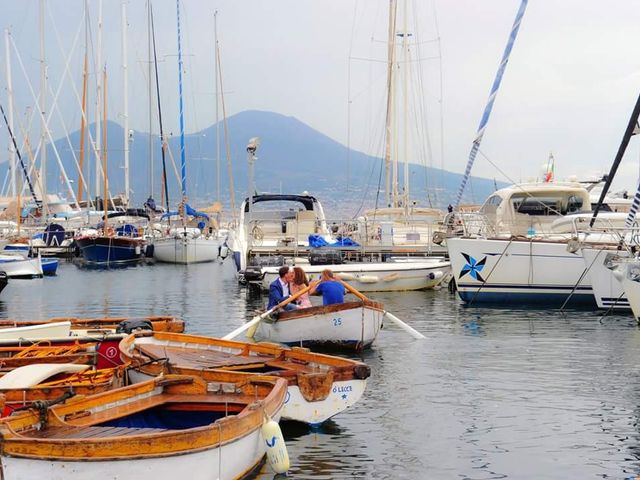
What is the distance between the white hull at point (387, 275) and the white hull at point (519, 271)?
358 cm

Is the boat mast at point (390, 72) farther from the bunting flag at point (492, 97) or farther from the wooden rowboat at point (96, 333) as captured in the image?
the wooden rowboat at point (96, 333)

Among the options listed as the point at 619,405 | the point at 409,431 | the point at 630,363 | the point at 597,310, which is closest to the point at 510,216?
the point at 597,310

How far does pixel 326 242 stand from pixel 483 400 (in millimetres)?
20548

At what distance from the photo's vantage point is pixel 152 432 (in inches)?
347

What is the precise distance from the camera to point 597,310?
82.1ft

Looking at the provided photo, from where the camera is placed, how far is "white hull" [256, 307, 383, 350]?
17.5 meters

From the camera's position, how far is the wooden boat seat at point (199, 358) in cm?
1244

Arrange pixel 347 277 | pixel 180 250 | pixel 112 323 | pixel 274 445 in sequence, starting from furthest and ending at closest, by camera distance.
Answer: pixel 180 250, pixel 347 277, pixel 112 323, pixel 274 445

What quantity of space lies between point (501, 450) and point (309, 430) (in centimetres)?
236

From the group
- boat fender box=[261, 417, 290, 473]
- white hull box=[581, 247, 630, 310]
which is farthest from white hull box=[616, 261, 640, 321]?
Result: boat fender box=[261, 417, 290, 473]

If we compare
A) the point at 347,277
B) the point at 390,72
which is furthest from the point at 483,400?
the point at 390,72

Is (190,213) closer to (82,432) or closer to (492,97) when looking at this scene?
(492,97)

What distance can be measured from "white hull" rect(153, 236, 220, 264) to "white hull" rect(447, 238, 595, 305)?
88.1ft

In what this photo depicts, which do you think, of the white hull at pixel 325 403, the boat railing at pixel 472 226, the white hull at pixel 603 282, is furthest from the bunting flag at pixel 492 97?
the white hull at pixel 325 403
